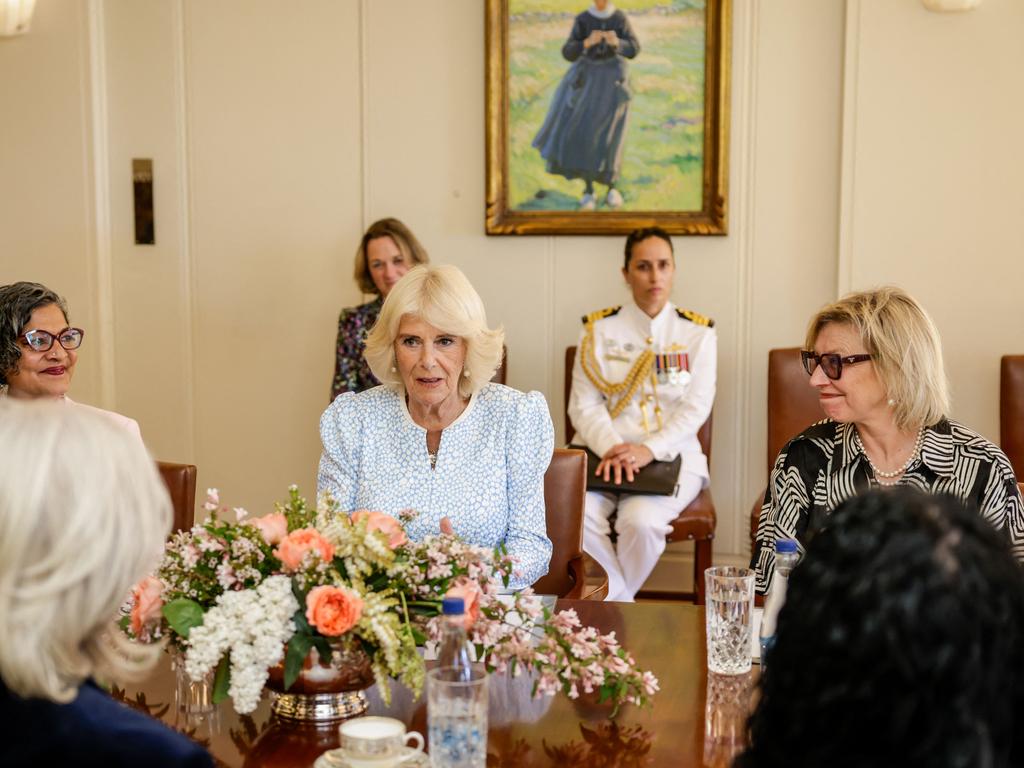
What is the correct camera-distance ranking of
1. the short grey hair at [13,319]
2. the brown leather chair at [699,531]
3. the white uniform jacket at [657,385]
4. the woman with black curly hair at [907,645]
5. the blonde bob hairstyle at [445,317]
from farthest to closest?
the white uniform jacket at [657,385] < the brown leather chair at [699,531] < the short grey hair at [13,319] < the blonde bob hairstyle at [445,317] < the woman with black curly hair at [907,645]

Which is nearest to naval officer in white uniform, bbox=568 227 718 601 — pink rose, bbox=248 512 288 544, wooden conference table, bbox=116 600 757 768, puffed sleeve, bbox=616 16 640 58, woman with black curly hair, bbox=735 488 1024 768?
puffed sleeve, bbox=616 16 640 58

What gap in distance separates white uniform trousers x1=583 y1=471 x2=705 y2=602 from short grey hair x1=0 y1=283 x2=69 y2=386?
1.97 meters

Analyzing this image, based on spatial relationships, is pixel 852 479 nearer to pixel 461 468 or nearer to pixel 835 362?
pixel 835 362

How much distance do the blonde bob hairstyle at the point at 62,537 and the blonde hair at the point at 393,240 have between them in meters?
3.65

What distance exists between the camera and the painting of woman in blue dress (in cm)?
486

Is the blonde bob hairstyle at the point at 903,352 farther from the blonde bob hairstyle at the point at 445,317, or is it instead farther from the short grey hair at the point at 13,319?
the short grey hair at the point at 13,319

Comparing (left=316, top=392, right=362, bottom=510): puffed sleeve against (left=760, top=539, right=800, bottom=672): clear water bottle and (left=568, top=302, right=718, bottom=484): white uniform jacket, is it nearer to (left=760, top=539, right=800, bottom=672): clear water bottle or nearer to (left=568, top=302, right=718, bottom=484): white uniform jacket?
(left=760, top=539, right=800, bottom=672): clear water bottle

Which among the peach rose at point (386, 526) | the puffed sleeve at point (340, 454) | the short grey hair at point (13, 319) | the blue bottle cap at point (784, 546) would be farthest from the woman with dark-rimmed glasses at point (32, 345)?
the blue bottle cap at point (784, 546)

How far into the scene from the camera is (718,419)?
16.3 ft

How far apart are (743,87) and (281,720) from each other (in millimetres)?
3645

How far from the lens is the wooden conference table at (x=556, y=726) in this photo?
1732mm

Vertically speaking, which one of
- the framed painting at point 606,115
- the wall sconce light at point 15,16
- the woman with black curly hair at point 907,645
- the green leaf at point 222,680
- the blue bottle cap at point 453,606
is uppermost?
the wall sconce light at point 15,16

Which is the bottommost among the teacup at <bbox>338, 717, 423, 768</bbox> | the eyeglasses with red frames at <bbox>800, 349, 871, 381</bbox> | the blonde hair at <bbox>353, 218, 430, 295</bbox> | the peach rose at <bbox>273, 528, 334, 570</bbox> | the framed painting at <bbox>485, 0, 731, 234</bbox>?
the teacup at <bbox>338, 717, 423, 768</bbox>

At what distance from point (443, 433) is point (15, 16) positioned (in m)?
3.29
